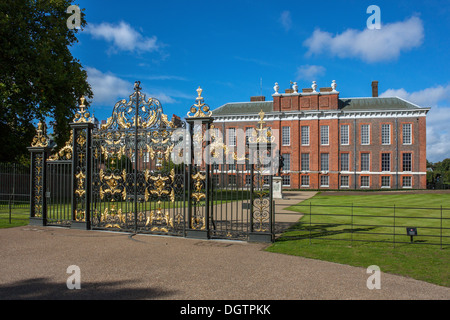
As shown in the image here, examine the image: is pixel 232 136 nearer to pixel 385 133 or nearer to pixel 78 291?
pixel 385 133

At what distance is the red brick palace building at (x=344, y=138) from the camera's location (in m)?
41.5

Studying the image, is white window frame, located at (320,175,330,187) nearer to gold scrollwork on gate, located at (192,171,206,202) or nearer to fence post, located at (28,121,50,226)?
gold scrollwork on gate, located at (192,171,206,202)

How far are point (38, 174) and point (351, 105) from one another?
40.1m

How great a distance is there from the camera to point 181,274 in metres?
6.29

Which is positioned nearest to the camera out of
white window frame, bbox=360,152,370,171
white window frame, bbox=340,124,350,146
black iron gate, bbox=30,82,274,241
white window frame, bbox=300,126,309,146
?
black iron gate, bbox=30,82,274,241

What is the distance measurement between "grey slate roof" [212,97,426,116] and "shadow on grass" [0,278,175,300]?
135 ft

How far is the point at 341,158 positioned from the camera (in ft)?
141

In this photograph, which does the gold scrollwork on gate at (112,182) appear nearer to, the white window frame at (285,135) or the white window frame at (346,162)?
the white window frame at (285,135)

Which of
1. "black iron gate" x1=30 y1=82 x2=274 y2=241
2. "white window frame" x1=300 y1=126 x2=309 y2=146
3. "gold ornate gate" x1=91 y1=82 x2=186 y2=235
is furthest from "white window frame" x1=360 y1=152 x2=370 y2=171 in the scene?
"gold ornate gate" x1=91 y1=82 x2=186 y2=235

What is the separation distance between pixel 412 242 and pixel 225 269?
5357 millimetres

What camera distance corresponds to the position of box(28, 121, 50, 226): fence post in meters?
12.5

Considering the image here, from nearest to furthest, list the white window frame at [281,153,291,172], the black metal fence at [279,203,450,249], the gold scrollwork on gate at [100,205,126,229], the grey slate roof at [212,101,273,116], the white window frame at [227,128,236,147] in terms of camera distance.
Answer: the black metal fence at [279,203,450,249], the gold scrollwork on gate at [100,205,126,229], the white window frame at [281,153,291,172], the white window frame at [227,128,236,147], the grey slate roof at [212,101,273,116]
